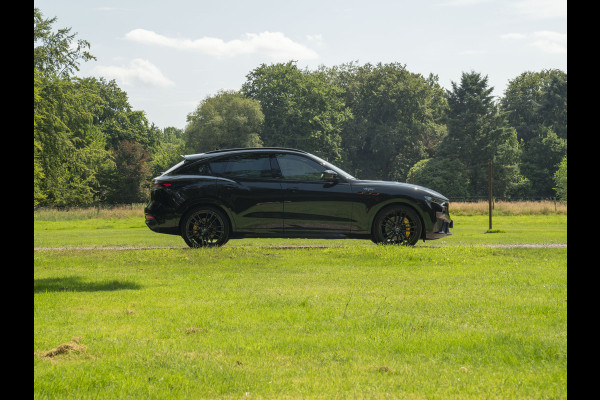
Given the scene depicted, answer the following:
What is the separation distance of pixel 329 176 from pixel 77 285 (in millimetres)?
5532

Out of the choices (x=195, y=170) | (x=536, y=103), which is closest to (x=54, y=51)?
(x=195, y=170)

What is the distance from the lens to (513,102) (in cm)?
7956

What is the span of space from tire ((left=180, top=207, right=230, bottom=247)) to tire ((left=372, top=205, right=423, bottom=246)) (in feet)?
10.1

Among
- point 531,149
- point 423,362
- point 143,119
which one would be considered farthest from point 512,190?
point 423,362

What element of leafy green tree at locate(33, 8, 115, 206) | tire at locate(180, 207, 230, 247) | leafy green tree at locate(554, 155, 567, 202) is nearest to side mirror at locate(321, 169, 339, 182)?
tire at locate(180, 207, 230, 247)

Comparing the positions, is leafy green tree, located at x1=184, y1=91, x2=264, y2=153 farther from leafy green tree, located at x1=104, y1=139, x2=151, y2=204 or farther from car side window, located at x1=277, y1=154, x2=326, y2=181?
car side window, located at x1=277, y1=154, x2=326, y2=181

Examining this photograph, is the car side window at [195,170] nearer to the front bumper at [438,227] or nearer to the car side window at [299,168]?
the car side window at [299,168]

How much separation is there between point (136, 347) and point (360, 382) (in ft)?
6.51

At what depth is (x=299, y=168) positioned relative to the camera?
1278 centimetres

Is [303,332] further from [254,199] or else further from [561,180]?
[561,180]

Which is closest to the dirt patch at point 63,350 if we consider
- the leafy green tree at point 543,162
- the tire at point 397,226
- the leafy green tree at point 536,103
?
the tire at point 397,226

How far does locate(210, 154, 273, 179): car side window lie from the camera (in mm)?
12742

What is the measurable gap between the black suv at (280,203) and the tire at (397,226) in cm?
2

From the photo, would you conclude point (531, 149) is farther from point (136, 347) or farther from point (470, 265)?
point (136, 347)
